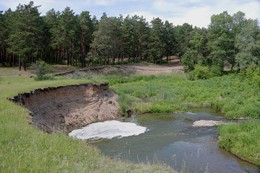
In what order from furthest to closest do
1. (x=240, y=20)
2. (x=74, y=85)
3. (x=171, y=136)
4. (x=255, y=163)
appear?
(x=240, y=20), (x=74, y=85), (x=171, y=136), (x=255, y=163)

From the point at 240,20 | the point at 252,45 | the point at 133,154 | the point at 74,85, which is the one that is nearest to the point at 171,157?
the point at 133,154

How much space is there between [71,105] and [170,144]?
1129 cm

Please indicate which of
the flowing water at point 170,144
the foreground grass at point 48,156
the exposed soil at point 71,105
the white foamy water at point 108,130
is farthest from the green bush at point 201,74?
the foreground grass at point 48,156

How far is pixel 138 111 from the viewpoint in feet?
122

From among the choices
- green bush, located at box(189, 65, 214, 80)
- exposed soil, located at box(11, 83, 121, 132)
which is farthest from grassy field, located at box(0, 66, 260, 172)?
green bush, located at box(189, 65, 214, 80)

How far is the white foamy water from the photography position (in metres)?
26.7

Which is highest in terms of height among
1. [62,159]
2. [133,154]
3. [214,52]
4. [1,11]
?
[1,11]

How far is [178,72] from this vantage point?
2665 inches

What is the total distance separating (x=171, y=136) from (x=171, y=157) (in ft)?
18.0

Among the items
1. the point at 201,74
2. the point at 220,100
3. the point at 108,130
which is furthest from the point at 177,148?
the point at 201,74

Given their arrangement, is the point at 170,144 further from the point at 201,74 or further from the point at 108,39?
the point at 108,39

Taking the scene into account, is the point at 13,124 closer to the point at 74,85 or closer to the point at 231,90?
the point at 74,85

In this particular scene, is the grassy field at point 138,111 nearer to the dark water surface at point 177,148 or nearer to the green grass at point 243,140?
the green grass at point 243,140

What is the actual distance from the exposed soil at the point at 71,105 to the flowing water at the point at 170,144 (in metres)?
1.94
